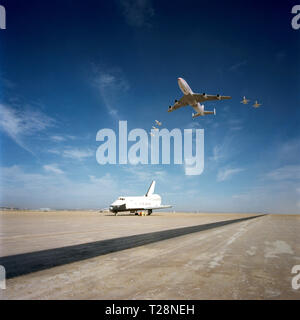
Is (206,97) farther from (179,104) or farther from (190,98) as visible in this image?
(179,104)

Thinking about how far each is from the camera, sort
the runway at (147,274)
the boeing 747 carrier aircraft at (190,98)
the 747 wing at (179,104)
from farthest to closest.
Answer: the 747 wing at (179,104)
the boeing 747 carrier aircraft at (190,98)
the runway at (147,274)

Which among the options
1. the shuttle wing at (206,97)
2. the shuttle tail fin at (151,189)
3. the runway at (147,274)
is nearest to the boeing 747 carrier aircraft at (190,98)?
the shuttle wing at (206,97)

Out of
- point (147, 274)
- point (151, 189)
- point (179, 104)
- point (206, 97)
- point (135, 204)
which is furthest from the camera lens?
point (151, 189)

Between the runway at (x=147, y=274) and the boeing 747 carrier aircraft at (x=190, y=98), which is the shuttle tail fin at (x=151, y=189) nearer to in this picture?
the boeing 747 carrier aircraft at (x=190, y=98)

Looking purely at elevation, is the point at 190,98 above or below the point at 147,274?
above

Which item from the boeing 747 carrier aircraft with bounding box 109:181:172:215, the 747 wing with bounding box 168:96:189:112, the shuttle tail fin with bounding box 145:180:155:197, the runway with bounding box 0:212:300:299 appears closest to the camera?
the runway with bounding box 0:212:300:299

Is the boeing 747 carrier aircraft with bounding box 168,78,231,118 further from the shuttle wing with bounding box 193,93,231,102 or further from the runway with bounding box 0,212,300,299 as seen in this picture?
the runway with bounding box 0,212,300,299

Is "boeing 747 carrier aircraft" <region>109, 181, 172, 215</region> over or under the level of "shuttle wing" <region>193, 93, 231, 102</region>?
under

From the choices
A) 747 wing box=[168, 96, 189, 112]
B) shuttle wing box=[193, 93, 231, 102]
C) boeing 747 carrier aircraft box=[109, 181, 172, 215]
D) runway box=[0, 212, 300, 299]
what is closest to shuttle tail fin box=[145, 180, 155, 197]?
boeing 747 carrier aircraft box=[109, 181, 172, 215]

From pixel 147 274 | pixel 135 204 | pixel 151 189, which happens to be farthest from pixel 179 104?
pixel 147 274

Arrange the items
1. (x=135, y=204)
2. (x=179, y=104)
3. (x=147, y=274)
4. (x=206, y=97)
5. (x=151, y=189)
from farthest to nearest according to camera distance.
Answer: (x=151, y=189), (x=135, y=204), (x=179, y=104), (x=206, y=97), (x=147, y=274)
